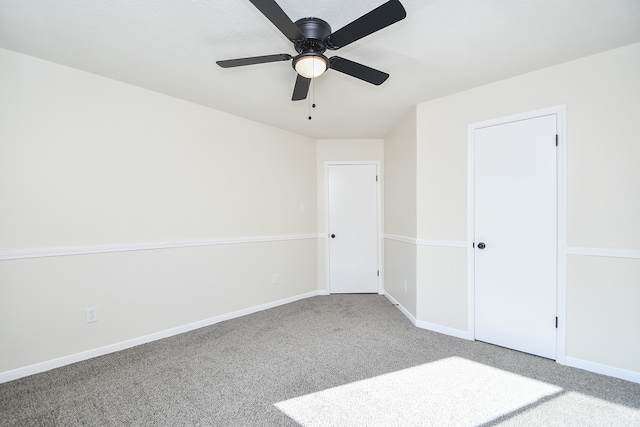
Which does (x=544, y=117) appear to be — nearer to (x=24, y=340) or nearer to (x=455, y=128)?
(x=455, y=128)

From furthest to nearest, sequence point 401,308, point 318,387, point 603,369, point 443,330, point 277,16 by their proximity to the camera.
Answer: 1. point 401,308
2. point 443,330
3. point 603,369
4. point 318,387
5. point 277,16

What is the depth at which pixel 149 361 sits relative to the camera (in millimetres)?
2291

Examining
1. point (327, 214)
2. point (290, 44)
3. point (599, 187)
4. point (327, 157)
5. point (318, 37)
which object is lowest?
point (327, 214)

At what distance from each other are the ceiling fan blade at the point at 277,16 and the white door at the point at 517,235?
6.60 feet

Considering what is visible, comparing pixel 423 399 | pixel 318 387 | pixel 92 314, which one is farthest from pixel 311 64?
pixel 92 314

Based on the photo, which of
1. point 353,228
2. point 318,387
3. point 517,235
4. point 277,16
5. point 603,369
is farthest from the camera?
point 353,228

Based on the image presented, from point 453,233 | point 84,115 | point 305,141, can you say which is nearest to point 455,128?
point 453,233

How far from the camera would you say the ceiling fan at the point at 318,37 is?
4.21ft

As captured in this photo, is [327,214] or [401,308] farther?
[327,214]

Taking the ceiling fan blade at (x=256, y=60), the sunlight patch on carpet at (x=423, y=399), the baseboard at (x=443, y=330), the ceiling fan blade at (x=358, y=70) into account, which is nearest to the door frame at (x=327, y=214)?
the baseboard at (x=443, y=330)

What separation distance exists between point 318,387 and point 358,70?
2097 millimetres

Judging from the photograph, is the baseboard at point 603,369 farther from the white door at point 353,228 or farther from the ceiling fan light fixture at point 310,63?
the ceiling fan light fixture at point 310,63

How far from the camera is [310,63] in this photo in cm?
165

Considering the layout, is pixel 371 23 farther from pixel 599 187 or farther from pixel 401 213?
pixel 401 213
